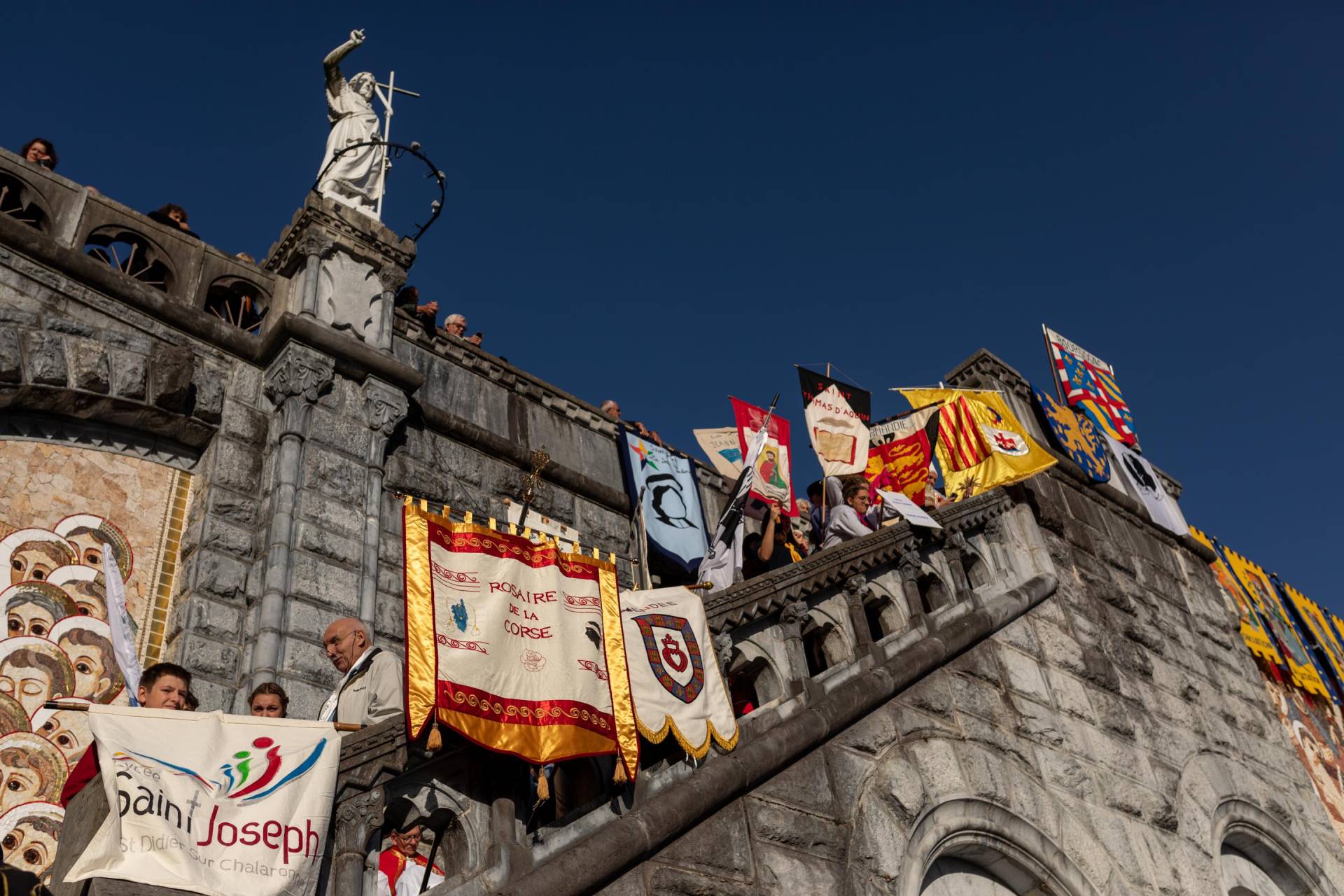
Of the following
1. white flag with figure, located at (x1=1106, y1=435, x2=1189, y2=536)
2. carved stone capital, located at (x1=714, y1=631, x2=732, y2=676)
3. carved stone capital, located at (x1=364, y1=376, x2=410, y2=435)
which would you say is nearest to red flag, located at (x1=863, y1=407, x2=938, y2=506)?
white flag with figure, located at (x1=1106, y1=435, x2=1189, y2=536)

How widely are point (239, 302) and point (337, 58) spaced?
3286 millimetres

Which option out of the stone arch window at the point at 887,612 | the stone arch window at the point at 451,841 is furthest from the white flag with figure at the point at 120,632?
the stone arch window at the point at 887,612

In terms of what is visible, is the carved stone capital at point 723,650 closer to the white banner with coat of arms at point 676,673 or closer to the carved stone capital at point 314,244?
the white banner with coat of arms at point 676,673

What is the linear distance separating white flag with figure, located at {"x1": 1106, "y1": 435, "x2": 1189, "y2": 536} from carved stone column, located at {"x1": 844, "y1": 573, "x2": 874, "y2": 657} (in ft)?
28.0

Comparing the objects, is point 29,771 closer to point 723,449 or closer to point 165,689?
point 165,689

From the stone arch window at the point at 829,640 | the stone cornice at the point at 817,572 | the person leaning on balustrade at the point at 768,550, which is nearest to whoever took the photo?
the stone cornice at the point at 817,572

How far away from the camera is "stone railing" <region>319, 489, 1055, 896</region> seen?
5188 mm

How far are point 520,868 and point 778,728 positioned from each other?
7.34ft

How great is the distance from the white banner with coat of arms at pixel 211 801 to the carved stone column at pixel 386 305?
678cm

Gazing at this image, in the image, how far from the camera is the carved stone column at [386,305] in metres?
11.4

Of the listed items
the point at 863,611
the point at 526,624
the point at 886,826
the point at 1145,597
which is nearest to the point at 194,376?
the point at 526,624

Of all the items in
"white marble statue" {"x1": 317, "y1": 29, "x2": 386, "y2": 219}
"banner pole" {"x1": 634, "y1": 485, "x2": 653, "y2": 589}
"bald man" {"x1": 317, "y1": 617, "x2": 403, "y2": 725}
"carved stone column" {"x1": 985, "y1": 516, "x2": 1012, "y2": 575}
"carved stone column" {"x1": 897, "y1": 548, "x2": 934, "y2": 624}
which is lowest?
"bald man" {"x1": 317, "y1": 617, "x2": 403, "y2": 725}

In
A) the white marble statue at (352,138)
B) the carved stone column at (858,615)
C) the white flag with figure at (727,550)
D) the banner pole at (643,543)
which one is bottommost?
the carved stone column at (858,615)

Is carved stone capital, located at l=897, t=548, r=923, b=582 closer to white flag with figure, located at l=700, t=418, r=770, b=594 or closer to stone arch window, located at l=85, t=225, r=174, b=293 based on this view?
white flag with figure, located at l=700, t=418, r=770, b=594
